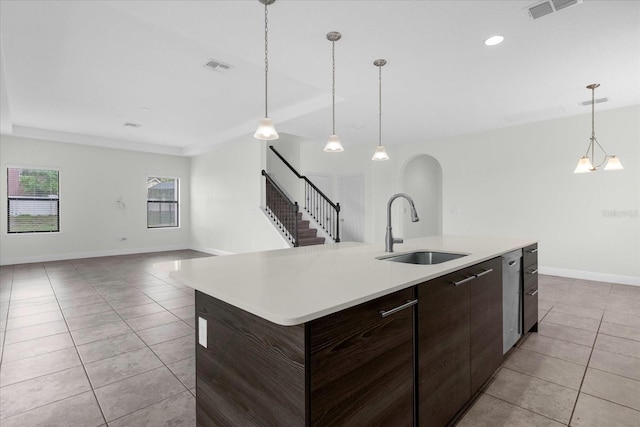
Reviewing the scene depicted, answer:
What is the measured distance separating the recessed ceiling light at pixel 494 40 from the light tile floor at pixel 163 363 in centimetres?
280

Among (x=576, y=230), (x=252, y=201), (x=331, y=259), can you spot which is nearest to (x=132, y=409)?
(x=331, y=259)

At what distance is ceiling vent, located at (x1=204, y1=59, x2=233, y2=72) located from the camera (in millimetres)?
3748

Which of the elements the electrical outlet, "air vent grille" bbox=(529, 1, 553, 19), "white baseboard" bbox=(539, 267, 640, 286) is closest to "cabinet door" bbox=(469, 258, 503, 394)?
the electrical outlet

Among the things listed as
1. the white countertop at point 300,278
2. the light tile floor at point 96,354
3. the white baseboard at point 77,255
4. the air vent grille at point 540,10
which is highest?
the air vent grille at point 540,10

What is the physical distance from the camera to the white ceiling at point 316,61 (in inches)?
105

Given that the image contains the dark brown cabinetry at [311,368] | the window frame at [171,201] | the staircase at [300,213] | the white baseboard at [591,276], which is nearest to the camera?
the dark brown cabinetry at [311,368]

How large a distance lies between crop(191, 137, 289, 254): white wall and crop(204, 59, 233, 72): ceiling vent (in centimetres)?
278

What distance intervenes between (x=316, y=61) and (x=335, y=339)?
314cm

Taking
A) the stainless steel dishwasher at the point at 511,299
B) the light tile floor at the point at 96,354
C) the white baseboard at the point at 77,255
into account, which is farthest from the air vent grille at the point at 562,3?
the white baseboard at the point at 77,255

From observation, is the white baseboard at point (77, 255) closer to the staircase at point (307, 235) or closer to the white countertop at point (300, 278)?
the staircase at point (307, 235)

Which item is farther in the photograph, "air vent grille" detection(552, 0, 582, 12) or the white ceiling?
the white ceiling

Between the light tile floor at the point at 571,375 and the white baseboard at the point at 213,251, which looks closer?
the light tile floor at the point at 571,375

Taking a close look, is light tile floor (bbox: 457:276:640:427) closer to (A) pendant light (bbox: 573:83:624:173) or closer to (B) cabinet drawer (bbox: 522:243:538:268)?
(B) cabinet drawer (bbox: 522:243:538:268)

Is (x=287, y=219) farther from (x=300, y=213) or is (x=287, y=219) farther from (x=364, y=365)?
(x=364, y=365)
